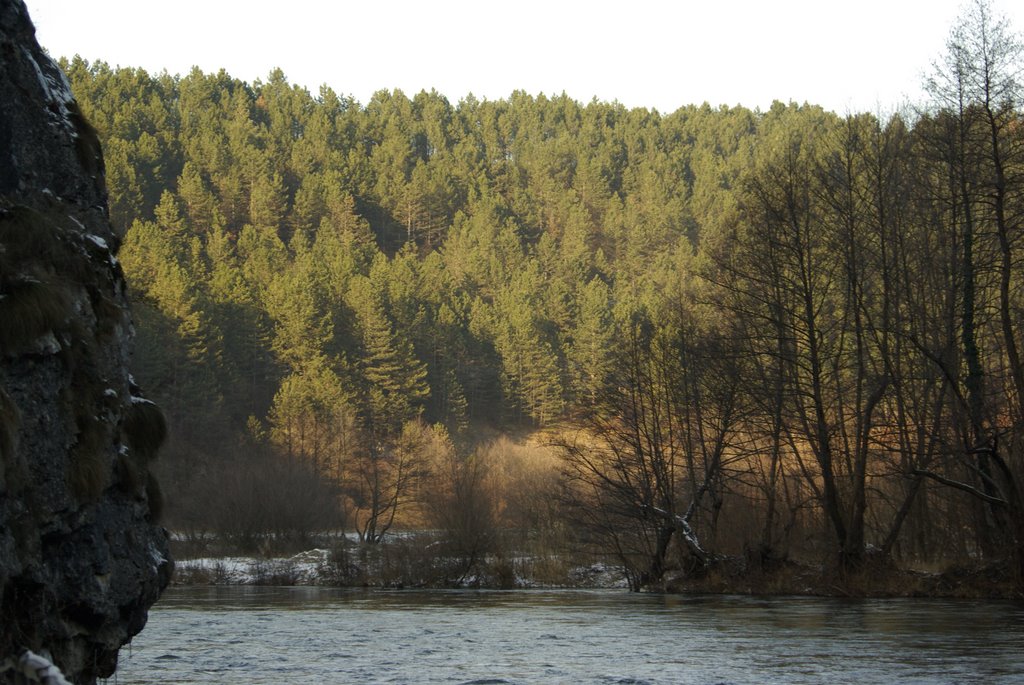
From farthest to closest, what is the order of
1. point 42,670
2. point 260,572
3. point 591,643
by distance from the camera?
point 260,572
point 591,643
point 42,670

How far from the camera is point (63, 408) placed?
35.7ft

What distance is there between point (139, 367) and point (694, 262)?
60.0 metres

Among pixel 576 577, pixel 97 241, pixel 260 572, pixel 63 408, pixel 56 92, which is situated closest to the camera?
pixel 63 408

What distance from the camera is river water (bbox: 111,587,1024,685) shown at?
1520 cm

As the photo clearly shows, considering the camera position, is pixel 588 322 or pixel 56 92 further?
pixel 588 322

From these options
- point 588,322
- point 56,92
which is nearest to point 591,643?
point 56,92

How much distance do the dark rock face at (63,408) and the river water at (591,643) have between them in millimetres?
3858

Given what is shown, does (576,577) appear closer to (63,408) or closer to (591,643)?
(591,643)

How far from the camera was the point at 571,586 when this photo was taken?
40.7 meters

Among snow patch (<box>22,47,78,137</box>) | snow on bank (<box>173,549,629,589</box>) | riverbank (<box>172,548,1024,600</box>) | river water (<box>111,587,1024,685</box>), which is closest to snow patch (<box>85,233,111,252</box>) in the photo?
snow patch (<box>22,47,78,137</box>)

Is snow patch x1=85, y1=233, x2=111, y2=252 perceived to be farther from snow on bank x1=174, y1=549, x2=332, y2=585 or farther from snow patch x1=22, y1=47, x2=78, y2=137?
snow on bank x1=174, y1=549, x2=332, y2=585

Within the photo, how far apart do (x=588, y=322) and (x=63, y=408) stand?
100410mm

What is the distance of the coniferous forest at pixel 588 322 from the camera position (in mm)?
30469

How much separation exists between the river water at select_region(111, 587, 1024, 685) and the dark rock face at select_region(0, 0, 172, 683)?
3.86 meters
